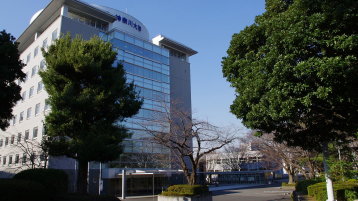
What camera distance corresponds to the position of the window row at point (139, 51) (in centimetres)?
3897

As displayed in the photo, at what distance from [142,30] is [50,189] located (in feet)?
122

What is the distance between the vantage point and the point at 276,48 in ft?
31.2

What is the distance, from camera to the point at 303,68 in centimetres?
838

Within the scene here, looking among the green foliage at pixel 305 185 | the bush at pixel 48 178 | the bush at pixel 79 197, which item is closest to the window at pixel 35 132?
the bush at pixel 48 178

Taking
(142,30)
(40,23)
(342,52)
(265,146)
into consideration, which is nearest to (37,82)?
(40,23)

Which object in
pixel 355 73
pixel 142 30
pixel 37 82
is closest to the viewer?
pixel 355 73

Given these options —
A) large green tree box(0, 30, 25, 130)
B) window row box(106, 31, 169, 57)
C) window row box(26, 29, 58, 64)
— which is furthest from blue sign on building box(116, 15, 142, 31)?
large green tree box(0, 30, 25, 130)

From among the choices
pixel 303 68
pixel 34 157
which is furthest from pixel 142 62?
pixel 303 68

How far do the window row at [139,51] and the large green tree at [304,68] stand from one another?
29.7 metres

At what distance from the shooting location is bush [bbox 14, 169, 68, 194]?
1147 cm

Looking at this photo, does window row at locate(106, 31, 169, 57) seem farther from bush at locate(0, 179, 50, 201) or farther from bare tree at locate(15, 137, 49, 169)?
bush at locate(0, 179, 50, 201)

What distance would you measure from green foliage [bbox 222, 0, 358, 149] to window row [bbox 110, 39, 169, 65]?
29.7m

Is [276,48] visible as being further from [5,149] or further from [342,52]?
[5,149]

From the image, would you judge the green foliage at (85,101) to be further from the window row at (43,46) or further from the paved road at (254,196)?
the window row at (43,46)
